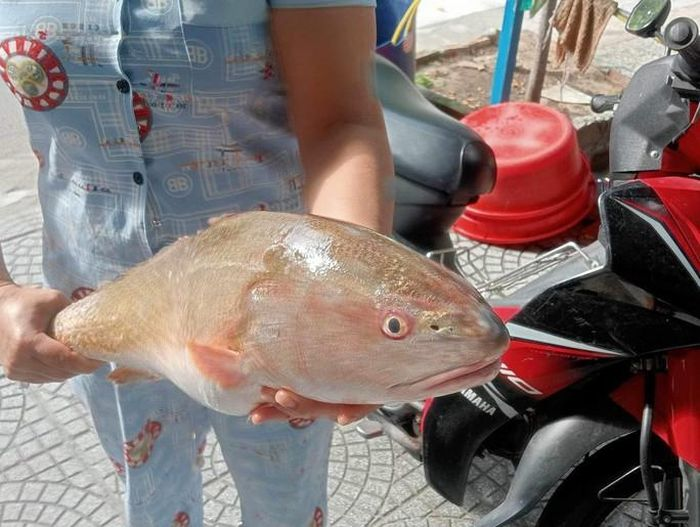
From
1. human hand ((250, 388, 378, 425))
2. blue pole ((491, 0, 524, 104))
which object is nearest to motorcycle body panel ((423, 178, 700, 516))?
human hand ((250, 388, 378, 425))

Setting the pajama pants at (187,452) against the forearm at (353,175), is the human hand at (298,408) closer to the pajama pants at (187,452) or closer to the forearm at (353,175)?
the forearm at (353,175)

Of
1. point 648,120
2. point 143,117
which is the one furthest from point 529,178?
point 143,117

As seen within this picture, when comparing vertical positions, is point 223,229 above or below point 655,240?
above

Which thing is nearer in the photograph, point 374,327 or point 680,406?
point 374,327

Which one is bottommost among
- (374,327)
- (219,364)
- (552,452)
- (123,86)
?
(552,452)

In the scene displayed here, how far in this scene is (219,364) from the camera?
988mm

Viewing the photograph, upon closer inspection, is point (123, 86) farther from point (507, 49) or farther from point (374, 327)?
point (507, 49)

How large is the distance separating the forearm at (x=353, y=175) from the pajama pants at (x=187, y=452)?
482mm

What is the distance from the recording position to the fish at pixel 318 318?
0.86 meters

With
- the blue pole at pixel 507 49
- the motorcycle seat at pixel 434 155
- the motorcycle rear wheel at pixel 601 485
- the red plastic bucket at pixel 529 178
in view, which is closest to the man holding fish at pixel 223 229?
the motorcycle rear wheel at pixel 601 485

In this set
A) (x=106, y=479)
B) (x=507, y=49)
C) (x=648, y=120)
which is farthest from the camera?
(x=507, y=49)

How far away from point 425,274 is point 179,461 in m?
1.02

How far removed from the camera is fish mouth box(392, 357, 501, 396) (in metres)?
0.87

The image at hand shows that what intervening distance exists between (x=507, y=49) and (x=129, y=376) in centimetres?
330
